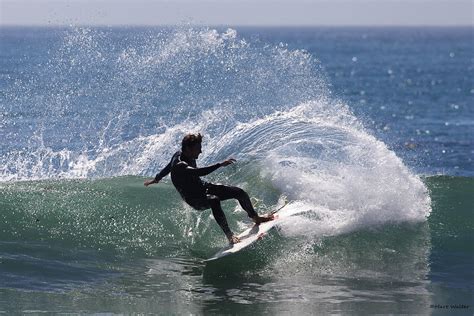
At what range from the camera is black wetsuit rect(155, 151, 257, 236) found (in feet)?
41.6

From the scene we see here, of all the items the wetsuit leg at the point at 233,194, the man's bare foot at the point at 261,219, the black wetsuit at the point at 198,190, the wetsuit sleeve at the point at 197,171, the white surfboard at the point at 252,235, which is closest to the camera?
the wetsuit sleeve at the point at 197,171

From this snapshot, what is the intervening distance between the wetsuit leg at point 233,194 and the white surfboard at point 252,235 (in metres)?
0.21

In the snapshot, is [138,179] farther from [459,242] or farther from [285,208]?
[459,242]

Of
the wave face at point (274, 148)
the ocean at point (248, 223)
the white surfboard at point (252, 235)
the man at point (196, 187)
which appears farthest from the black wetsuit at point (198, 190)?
the wave face at point (274, 148)

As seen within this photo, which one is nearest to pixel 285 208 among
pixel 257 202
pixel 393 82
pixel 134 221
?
pixel 257 202

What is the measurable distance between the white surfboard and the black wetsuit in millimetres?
195

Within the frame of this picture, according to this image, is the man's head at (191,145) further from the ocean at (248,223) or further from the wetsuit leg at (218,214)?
the ocean at (248,223)

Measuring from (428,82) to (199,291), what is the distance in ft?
159

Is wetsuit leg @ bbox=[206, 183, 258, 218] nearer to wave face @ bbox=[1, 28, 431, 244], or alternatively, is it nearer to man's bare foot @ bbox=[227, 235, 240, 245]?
man's bare foot @ bbox=[227, 235, 240, 245]

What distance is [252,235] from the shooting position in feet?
42.2

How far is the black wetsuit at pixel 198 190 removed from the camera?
12.7 m

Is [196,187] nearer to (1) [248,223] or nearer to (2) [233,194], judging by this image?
(2) [233,194]

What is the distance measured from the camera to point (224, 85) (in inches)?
1396

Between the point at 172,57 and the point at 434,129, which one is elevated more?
the point at 172,57
